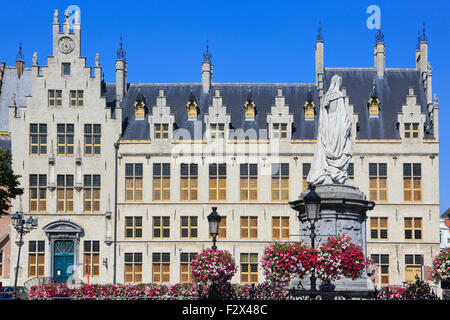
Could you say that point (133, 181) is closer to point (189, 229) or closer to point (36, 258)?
point (189, 229)

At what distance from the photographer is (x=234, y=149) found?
173 feet

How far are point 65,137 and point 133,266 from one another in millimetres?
10356

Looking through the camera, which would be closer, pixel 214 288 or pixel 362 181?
pixel 214 288

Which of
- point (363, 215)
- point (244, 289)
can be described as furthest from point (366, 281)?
point (244, 289)

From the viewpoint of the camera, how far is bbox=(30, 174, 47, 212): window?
52.4m

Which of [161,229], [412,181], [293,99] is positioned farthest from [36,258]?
[412,181]

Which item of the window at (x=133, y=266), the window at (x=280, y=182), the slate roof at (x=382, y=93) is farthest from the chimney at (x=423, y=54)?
the window at (x=133, y=266)

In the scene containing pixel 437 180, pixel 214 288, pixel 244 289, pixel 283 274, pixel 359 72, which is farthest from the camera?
pixel 359 72

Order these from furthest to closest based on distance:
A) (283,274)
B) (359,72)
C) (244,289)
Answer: (359,72), (244,289), (283,274)

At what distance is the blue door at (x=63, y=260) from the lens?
51531 mm

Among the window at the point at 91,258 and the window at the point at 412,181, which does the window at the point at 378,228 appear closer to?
the window at the point at 412,181

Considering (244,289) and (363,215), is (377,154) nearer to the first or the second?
(244,289)

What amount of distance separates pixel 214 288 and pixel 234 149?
97.0ft

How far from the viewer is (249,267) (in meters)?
51.5
